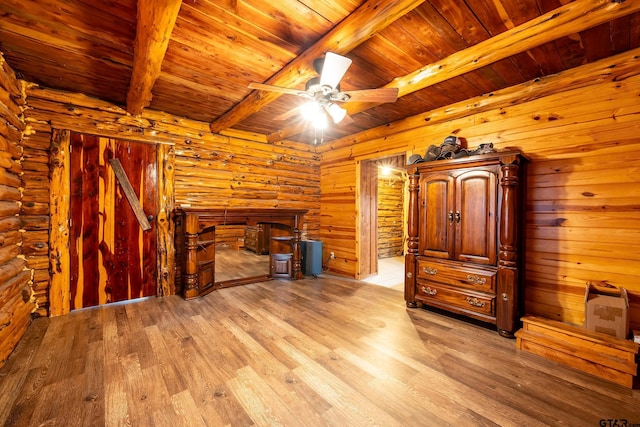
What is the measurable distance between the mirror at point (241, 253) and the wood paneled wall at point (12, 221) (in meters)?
2.18

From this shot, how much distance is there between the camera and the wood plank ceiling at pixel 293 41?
1.91 m

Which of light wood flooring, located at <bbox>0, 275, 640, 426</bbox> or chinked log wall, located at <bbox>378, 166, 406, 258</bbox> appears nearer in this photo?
light wood flooring, located at <bbox>0, 275, 640, 426</bbox>

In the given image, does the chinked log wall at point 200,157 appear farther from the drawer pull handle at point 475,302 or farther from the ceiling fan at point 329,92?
the drawer pull handle at point 475,302

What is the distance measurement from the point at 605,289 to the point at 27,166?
21.5 feet

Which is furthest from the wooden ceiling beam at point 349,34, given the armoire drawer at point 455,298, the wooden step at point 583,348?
the wooden step at point 583,348

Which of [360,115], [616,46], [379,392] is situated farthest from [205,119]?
[616,46]

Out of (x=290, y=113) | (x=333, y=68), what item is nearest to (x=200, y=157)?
(x=290, y=113)

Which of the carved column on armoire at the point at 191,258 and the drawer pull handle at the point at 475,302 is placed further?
the carved column on armoire at the point at 191,258

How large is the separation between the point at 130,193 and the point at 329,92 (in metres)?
A: 3.23

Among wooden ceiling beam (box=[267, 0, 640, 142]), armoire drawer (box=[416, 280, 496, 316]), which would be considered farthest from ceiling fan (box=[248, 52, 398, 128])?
armoire drawer (box=[416, 280, 496, 316])

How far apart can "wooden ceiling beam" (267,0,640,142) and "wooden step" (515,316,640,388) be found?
2556 millimetres

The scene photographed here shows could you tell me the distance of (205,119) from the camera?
4234mm

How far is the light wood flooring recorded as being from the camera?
163 cm

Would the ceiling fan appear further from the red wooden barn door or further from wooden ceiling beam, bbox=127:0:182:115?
the red wooden barn door
